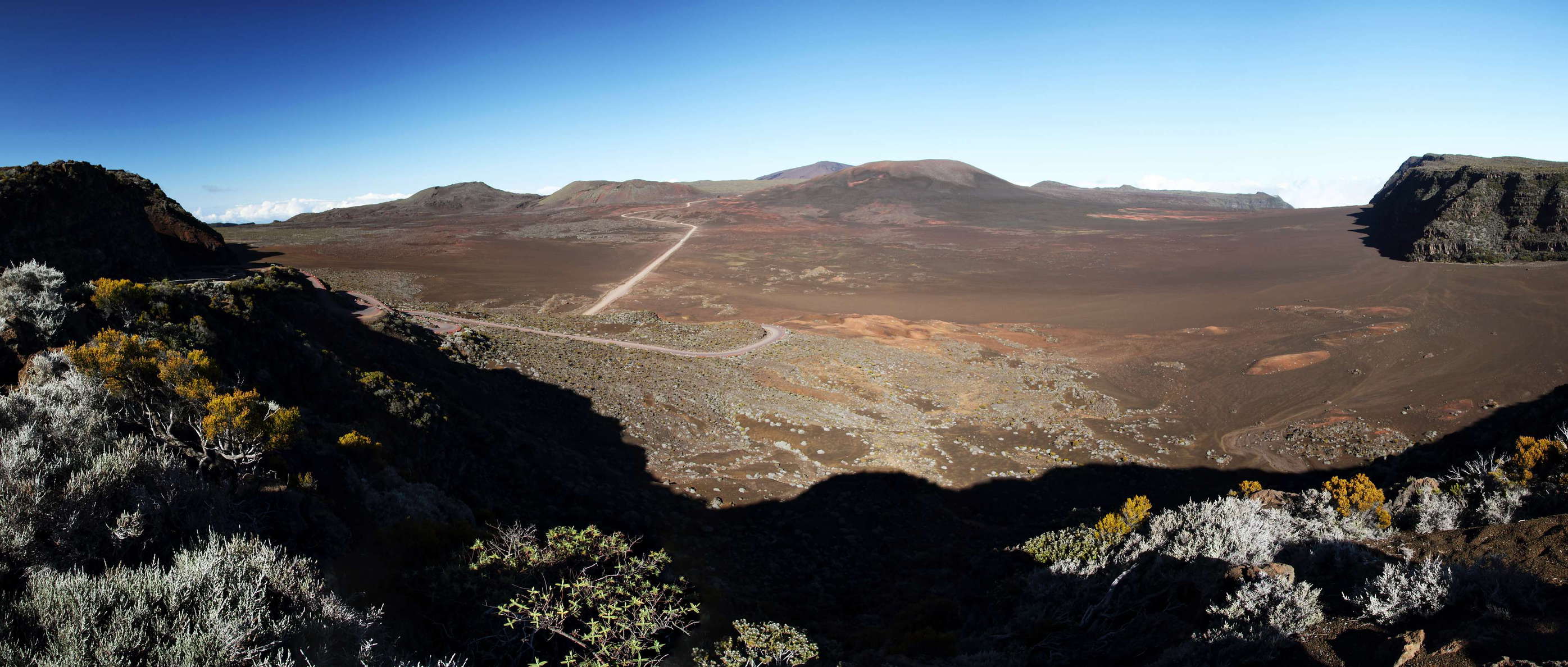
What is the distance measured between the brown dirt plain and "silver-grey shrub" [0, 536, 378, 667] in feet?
32.2

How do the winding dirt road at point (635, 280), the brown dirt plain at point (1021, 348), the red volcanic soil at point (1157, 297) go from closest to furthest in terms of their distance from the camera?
the brown dirt plain at point (1021, 348), the red volcanic soil at point (1157, 297), the winding dirt road at point (635, 280)

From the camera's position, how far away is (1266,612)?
5188 millimetres

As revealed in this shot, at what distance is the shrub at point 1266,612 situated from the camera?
16.2ft

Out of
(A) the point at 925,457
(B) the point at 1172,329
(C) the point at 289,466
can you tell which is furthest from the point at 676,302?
(C) the point at 289,466

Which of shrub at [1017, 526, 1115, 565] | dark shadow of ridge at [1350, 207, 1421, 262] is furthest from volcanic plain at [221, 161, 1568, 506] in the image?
shrub at [1017, 526, 1115, 565]

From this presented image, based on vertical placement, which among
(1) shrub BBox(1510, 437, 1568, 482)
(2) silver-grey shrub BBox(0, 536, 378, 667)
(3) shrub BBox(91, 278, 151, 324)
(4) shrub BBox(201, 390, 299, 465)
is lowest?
(1) shrub BBox(1510, 437, 1568, 482)

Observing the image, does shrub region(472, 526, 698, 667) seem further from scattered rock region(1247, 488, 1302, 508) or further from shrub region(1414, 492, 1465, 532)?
shrub region(1414, 492, 1465, 532)

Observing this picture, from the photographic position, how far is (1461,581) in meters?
4.72

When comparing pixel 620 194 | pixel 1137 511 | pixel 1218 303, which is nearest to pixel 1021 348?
pixel 1218 303

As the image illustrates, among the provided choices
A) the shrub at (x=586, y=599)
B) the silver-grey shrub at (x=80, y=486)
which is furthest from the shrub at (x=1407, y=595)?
the silver-grey shrub at (x=80, y=486)

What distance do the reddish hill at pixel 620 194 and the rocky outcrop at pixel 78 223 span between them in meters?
86.6

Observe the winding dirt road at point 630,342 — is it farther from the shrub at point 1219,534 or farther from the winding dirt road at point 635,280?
the shrub at point 1219,534

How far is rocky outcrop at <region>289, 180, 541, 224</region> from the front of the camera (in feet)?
310

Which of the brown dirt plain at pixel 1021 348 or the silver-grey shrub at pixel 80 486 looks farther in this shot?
the brown dirt plain at pixel 1021 348
